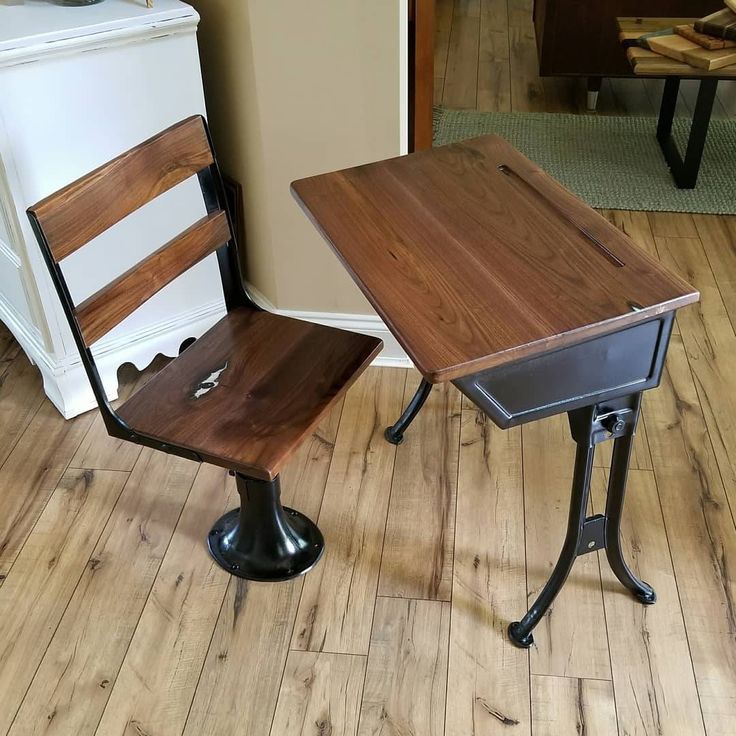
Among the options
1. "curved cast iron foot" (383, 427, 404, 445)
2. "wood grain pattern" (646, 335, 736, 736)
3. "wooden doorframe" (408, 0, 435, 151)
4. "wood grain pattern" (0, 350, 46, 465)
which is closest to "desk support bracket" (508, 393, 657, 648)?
"wood grain pattern" (646, 335, 736, 736)

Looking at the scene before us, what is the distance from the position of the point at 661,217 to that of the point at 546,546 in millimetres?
1549

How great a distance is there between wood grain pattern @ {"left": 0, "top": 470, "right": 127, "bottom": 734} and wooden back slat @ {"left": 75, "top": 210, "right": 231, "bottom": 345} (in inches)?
23.3

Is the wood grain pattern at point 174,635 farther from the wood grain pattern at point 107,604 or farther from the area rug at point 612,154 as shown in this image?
the area rug at point 612,154

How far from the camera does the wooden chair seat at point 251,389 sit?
1.49 m

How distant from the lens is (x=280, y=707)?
158 cm

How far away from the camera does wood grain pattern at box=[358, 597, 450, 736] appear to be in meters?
1.56

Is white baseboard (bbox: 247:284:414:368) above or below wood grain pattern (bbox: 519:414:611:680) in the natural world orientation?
above

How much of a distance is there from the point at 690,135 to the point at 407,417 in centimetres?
162

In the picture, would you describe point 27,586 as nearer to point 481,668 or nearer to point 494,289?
point 481,668

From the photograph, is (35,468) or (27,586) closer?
(27,586)

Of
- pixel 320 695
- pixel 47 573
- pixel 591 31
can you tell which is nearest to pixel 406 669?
pixel 320 695

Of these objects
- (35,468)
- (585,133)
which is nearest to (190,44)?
(35,468)

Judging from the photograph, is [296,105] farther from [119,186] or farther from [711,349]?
[711,349]

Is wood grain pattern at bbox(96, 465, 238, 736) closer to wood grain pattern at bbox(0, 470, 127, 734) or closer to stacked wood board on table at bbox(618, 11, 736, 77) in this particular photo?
wood grain pattern at bbox(0, 470, 127, 734)
